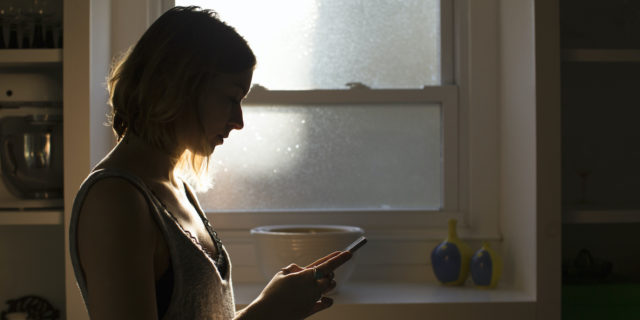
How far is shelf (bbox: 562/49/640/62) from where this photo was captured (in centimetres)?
176

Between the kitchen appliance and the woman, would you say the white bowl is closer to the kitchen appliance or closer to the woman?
the kitchen appliance

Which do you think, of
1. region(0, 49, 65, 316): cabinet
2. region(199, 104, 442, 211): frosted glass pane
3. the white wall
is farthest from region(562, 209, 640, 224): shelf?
region(0, 49, 65, 316): cabinet

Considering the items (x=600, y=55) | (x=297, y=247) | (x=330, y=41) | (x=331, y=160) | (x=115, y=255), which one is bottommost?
(x=297, y=247)

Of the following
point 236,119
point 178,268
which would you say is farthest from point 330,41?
point 178,268

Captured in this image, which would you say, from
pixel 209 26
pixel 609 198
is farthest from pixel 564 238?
pixel 209 26

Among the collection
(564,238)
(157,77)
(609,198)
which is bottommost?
(564,238)

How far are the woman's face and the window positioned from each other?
45.8 inches

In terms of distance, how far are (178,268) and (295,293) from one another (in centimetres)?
19

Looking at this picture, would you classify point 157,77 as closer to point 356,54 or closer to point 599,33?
point 356,54

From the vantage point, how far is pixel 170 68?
853 millimetres

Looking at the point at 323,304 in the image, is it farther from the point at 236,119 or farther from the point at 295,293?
the point at 236,119

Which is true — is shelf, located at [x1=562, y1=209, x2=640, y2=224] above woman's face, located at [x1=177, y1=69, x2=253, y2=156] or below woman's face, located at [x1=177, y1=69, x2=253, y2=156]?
below

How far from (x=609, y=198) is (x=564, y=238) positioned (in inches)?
6.9

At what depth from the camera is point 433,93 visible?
6.91 feet
